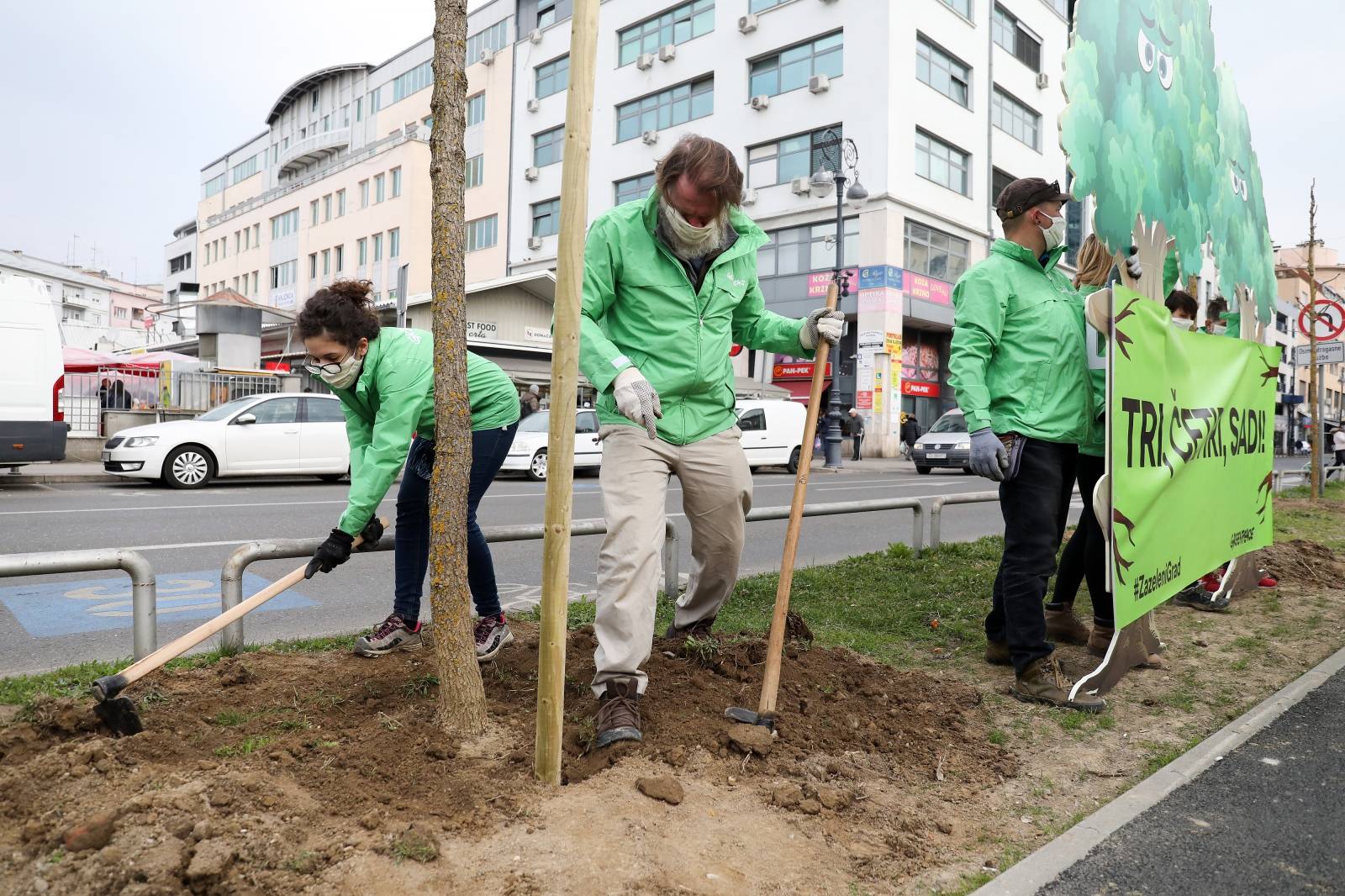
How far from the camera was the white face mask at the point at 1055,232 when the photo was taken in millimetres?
3967

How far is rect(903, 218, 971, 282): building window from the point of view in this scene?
96.4 ft

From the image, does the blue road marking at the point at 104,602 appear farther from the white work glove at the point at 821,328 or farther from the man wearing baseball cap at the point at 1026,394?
the man wearing baseball cap at the point at 1026,394

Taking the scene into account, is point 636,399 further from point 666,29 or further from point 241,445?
point 666,29

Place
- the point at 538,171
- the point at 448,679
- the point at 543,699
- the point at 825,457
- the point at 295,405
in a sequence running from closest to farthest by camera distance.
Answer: the point at 543,699, the point at 448,679, the point at 295,405, the point at 825,457, the point at 538,171

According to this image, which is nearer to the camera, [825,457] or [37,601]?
[37,601]

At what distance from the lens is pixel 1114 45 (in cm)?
450

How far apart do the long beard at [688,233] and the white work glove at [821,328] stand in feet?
1.41

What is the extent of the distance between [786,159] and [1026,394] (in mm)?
27775

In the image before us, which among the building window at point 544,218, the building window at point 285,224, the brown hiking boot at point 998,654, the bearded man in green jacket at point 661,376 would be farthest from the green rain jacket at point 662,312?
the building window at point 285,224

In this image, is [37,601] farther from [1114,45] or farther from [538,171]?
[538,171]

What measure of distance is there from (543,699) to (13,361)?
13254mm

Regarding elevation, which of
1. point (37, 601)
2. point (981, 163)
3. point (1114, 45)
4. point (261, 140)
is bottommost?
point (37, 601)

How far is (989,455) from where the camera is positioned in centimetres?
367

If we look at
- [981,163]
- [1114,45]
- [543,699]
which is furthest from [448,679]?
[981,163]
